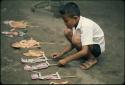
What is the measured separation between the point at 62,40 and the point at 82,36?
0.99m

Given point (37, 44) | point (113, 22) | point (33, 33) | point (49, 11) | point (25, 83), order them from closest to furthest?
point (25, 83) < point (37, 44) < point (33, 33) < point (113, 22) < point (49, 11)

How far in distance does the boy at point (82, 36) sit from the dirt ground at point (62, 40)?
0.12 metres

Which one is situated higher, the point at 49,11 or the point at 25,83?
the point at 49,11

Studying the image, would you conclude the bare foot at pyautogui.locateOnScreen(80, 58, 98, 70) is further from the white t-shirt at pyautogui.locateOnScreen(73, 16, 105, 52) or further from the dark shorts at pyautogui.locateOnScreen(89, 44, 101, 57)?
the white t-shirt at pyautogui.locateOnScreen(73, 16, 105, 52)

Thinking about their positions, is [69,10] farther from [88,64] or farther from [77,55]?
[88,64]

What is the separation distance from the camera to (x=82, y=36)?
3320 mm

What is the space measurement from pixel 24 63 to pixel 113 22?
2.44 m

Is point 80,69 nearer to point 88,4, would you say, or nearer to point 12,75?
A: point 12,75

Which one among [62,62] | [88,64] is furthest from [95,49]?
[62,62]

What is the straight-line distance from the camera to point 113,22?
5375mm

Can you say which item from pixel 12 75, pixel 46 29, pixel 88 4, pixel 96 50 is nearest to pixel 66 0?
pixel 88 4

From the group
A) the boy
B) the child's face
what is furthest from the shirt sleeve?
the child's face

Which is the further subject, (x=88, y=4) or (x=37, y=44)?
(x=88, y=4)

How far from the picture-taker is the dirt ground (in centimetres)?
322
